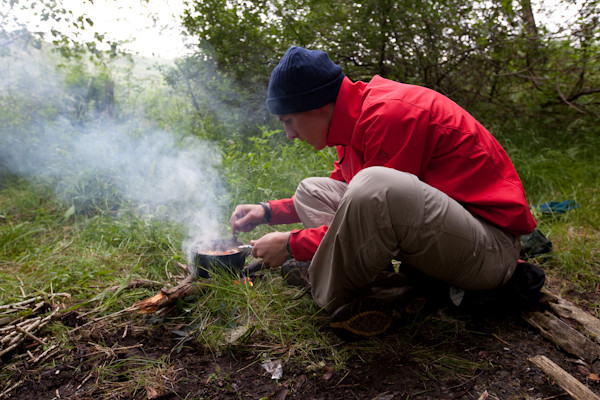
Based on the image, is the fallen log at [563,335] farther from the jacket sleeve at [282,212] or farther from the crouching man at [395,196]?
the jacket sleeve at [282,212]

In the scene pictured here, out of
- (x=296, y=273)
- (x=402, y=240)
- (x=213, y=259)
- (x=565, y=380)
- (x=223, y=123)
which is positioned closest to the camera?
(x=565, y=380)

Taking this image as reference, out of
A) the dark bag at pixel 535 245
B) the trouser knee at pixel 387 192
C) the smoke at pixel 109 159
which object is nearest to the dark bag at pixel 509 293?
the trouser knee at pixel 387 192

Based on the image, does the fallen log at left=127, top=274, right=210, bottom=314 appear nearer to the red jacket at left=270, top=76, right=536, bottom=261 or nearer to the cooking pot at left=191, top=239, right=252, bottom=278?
the cooking pot at left=191, top=239, right=252, bottom=278

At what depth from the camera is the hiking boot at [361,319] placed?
181 centimetres

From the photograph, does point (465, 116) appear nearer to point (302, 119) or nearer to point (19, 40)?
point (302, 119)

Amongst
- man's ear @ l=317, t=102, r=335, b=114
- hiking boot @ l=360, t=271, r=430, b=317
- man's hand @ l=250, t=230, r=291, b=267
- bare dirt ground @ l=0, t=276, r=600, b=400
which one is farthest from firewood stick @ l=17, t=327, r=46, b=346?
man's ear @ l=317, t=102, r=335, b=114

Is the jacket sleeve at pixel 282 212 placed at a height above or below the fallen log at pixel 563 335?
above

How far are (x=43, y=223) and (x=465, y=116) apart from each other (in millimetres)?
3671

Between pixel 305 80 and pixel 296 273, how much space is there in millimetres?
1147

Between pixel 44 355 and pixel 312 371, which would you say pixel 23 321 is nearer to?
pixel 44 355

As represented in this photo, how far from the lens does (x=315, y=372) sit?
1.71 meters

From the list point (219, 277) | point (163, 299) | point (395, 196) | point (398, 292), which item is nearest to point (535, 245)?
point (398, 292)

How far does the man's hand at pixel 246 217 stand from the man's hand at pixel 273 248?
1.49 ft

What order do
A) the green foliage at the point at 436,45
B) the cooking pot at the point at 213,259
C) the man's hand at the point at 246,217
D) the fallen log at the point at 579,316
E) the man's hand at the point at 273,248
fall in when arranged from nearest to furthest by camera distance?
the fallen log at the point at 579,316
the man's hand at the point at 273,248
the cooking pot at the point at 213,259
the man's hand at the point at 246,217
the green foliage at the point at 436,45
